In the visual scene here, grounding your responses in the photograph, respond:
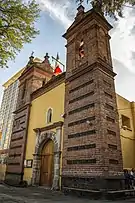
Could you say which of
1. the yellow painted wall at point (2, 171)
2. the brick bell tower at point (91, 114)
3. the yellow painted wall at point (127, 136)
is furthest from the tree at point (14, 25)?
the yellow painted wall at point (2, 171)

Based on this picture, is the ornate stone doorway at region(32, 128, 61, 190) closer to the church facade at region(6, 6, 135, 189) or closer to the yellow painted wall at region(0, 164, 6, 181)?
the church facade at region(6, 6, 135, 189)

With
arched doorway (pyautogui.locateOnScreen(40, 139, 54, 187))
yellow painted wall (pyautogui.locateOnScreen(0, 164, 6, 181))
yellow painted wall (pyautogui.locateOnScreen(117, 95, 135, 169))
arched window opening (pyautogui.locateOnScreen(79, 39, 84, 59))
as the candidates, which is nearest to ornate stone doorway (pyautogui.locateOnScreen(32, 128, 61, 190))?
arched doorway (pyautogui.locateOnScreen(40, 139, 54, 187))

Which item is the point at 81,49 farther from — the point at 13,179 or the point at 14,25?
the point at 13,179

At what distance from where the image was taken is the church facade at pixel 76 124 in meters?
8.36

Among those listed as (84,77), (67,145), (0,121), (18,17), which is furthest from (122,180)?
(0,121)

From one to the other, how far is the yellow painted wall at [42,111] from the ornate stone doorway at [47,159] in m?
0.73

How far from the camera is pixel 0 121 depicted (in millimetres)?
24875

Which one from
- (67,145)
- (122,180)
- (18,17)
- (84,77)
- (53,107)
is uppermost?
(18,17)

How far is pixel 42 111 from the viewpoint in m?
13.4

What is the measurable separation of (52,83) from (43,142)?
4.16 metres

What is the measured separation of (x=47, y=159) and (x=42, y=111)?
348 centimetres

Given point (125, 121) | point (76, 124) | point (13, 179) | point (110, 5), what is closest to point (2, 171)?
point (13, 179)

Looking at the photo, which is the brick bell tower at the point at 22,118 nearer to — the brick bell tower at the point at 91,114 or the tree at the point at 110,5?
the brick bell tower at the point at 91,114

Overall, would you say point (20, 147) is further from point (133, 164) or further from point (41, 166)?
point (133, 164)
